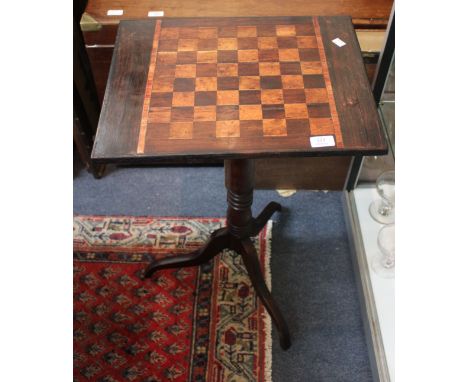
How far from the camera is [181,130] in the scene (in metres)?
1.13

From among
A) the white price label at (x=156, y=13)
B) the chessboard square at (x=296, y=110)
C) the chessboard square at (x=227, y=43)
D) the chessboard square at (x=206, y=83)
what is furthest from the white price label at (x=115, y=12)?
the chessboard square at (x=296, y=110)

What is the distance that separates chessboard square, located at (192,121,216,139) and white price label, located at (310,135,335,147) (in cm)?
23

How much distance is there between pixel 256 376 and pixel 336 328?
1.15ft

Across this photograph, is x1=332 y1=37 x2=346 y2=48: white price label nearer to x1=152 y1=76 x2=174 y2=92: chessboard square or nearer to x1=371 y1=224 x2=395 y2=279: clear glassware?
x1=152 y1=76 x2=174 y2=92: chessboard square

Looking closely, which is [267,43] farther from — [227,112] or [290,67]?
[227,112]

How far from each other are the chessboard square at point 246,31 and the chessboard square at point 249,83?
0.19 meters

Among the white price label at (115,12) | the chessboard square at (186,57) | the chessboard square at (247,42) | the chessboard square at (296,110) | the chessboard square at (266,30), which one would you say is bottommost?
the white price label at (115,12)

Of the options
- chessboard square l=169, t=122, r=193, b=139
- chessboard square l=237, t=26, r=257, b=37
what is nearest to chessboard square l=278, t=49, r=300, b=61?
chessboard square l=237, t=26, r=257, b=37

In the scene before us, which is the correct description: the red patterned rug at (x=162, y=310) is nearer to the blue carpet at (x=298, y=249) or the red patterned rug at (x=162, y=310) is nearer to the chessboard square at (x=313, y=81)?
the blue carpet at (x=298, y=249)

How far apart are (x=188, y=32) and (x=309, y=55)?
1.18 ft

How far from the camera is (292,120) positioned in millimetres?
1142

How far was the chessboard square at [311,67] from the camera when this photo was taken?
1.26 meters
